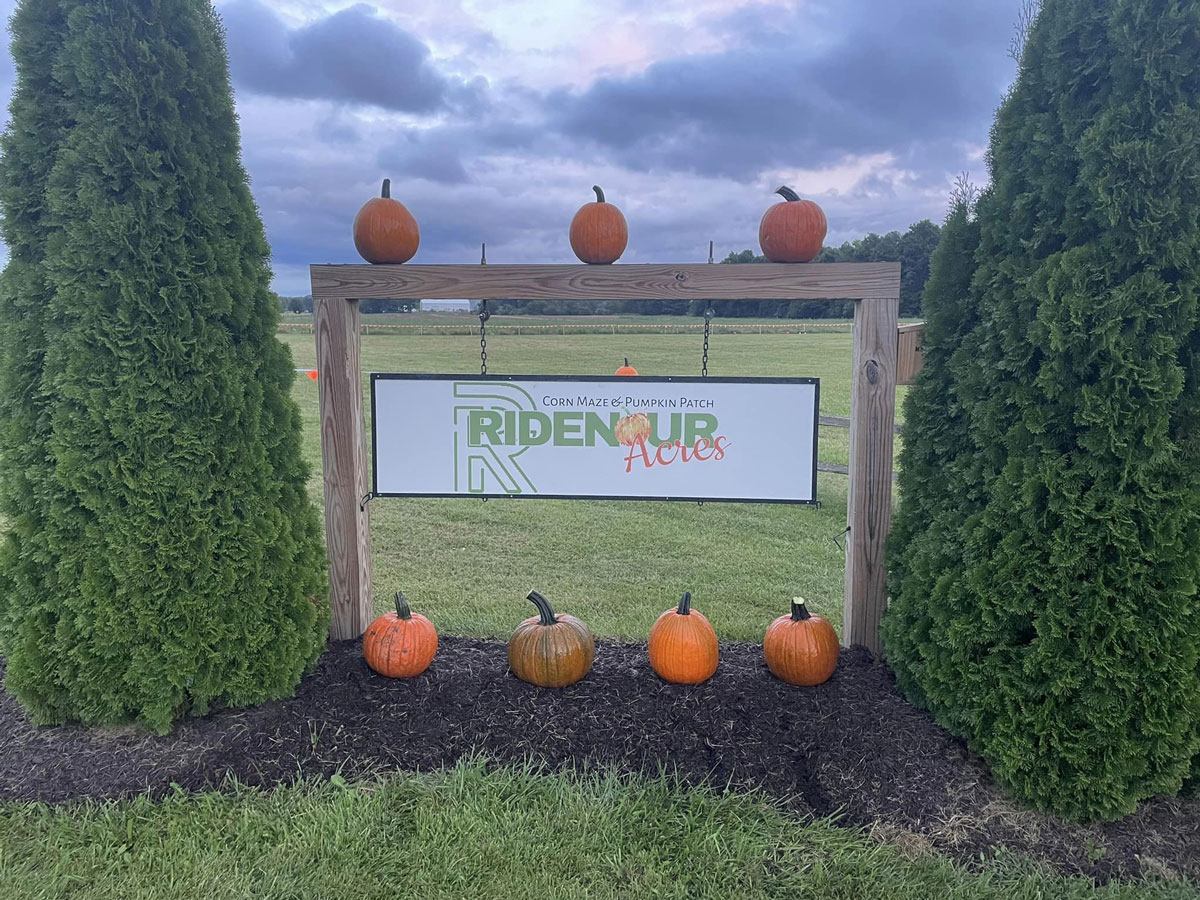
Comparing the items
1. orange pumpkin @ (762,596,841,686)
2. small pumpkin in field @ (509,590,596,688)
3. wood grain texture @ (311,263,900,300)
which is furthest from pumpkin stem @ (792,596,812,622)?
wood grain texture @ (311,263,900,300)

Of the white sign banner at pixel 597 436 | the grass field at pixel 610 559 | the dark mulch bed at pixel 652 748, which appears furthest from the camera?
the grass field at pixel 610 559

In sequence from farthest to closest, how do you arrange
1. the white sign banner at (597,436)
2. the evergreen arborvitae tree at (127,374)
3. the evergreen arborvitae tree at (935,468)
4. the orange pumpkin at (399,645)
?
the white sign banner at (597,436)
the orange pumpkin at (399,645)
the evergreen arborvitae tree at (935,468)
the evergreen arborvitae tree at (127,374)

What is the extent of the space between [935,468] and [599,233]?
2053 mm

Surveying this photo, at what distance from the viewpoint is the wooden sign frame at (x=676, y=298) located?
12.4 ft

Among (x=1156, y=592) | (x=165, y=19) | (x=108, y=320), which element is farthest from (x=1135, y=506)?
(x=165, y=19)

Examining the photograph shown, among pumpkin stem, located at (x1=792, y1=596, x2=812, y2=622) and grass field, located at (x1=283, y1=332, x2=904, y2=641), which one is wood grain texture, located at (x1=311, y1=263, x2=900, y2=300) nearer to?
pumpkin stem, located at (x1=792, y1=596, x2=812, y2=622)

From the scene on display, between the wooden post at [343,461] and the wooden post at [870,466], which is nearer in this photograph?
the wooden post at [870,466]

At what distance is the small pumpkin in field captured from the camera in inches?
148

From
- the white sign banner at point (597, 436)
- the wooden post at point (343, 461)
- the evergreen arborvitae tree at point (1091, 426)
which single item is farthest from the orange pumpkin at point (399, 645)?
the evergreen arborvitae tree at point (1091, 426)

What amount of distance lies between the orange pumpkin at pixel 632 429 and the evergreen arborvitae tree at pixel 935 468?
52.1 inches

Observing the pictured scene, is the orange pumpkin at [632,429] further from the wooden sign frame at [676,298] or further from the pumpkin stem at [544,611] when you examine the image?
the pumpkin stem at [544,611]

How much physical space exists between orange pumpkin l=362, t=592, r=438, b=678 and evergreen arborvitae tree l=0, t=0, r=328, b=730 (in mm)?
596

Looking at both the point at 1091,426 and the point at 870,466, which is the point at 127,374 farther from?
the point at 1091,426

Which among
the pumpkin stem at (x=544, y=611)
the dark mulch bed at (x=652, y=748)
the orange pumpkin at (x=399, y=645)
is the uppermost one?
the pumpkin stem at (x=544, y=611)
